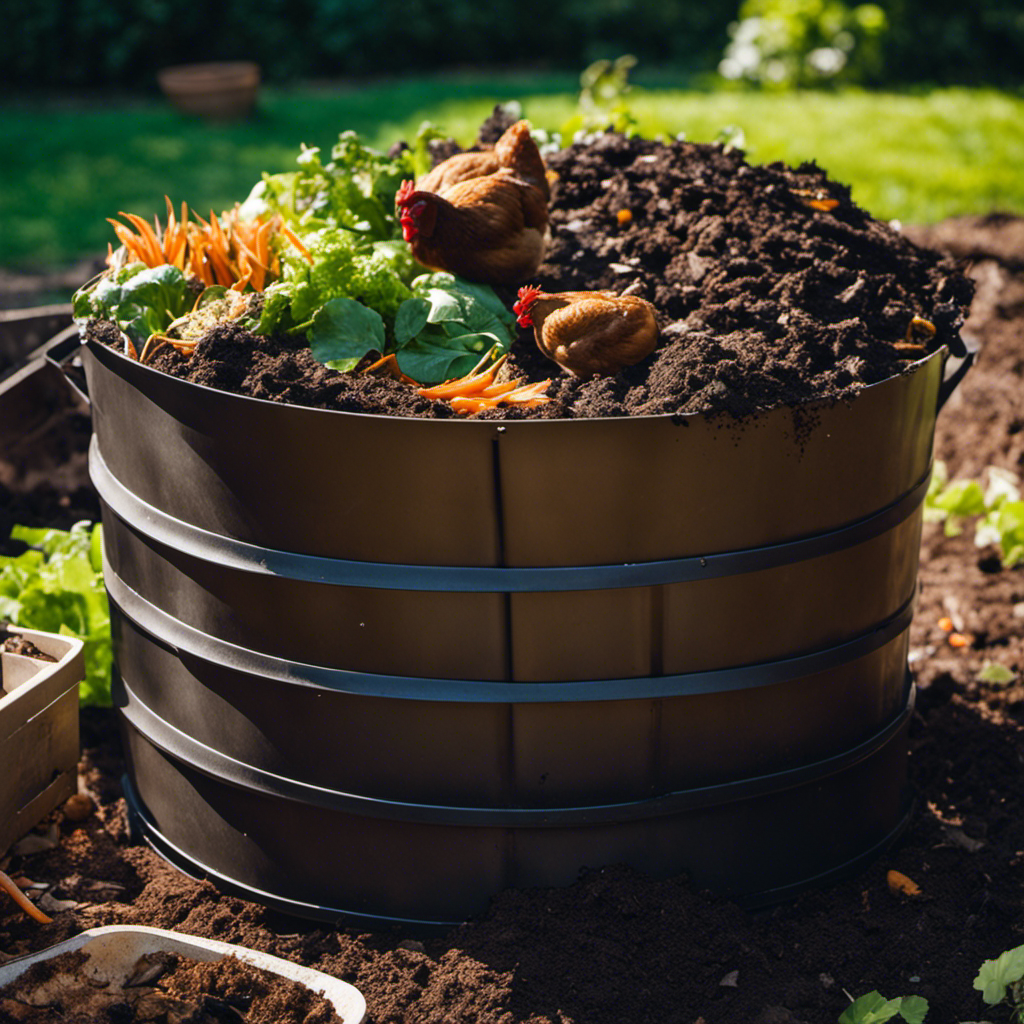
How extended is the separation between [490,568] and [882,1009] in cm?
105

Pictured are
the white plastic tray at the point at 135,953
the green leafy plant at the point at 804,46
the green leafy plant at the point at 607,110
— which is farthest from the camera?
the green leafy plant at the point at 804,46

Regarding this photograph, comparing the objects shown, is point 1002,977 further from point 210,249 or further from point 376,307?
point 210,249

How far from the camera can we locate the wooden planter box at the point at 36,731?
7.83 feet

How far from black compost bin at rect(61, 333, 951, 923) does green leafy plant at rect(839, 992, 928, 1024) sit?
1.13 ft

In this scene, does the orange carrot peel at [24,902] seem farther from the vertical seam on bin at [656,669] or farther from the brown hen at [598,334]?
the brown hen at [598,334]

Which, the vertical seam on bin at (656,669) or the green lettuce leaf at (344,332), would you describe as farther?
the green lettuce leaf at (344,332)

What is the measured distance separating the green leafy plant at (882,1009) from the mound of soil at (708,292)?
1080mm

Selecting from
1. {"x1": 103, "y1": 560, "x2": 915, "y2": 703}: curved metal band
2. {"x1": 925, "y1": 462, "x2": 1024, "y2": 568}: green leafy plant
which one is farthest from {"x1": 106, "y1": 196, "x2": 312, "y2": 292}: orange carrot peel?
{"x1": 925, "y1": 462, "x2": 1024, "y2": 568}: green leafy plant

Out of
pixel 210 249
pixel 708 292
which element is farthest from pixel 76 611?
pixel 708 292

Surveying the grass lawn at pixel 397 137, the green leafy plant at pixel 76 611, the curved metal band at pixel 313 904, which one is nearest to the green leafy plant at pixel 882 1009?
the curved metal band at pixel 313 904

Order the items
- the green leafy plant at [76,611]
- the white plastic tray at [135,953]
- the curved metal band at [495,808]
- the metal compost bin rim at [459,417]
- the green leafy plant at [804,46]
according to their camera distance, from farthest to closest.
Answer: the green leafy plant at [804,46], the green leafy plant at [76,611], the curved metal band at [495,808], the white plastic tray at [135,953], the metal compost bin rim at [459,417]

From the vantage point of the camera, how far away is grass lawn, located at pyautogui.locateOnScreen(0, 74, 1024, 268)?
7168mm

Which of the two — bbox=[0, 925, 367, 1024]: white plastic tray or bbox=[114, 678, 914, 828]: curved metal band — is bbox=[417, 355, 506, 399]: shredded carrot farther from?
bbox=[0, 925, 367, 1024]: white plastic tray

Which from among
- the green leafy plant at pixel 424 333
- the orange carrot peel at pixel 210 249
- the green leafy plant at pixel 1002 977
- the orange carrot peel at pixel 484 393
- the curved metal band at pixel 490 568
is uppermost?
the orange carrot peel at pixel 210 249
